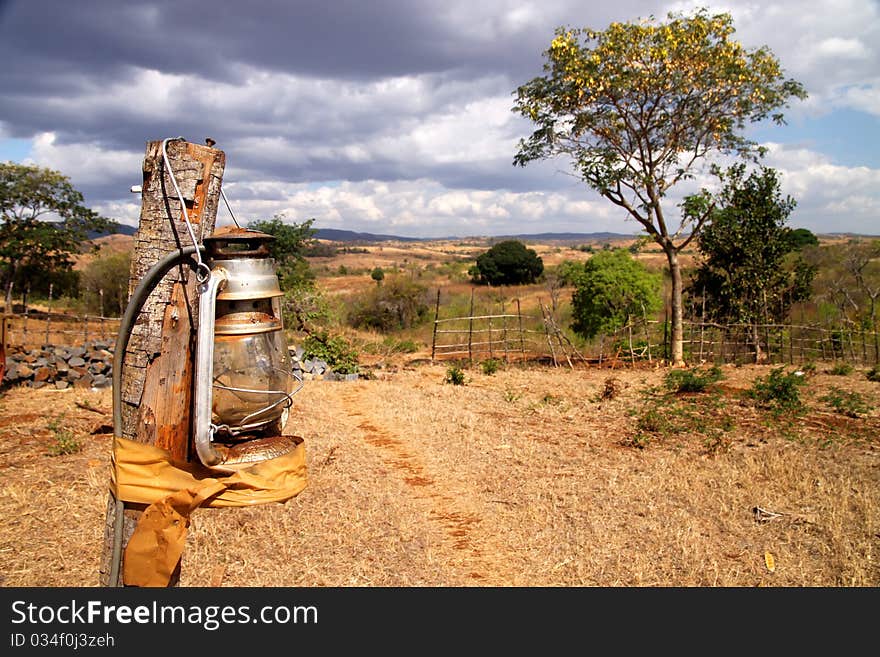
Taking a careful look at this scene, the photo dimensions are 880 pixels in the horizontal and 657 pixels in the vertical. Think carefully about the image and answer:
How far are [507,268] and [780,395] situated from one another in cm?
3553

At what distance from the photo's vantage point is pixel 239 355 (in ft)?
5.78

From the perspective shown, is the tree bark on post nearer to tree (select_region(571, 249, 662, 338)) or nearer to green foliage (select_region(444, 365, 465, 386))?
green foliage (select_region(444, 365, 465, 386))

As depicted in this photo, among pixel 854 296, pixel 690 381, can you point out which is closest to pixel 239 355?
pixel 690 381

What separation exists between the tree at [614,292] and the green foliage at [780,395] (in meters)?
7.12

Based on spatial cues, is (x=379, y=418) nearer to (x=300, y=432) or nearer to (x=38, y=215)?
(x=300, y=432)

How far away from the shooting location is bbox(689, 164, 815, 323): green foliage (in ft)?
48.4

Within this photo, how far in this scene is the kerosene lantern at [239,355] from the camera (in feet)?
5.51

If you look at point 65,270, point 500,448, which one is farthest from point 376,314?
point 500,448

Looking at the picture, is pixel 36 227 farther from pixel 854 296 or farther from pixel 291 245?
pixel 854 296

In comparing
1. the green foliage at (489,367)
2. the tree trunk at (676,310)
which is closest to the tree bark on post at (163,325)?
the green foliage at (489,367)

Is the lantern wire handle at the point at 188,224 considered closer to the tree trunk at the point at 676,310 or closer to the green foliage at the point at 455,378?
the green foliage at the point at 455,378

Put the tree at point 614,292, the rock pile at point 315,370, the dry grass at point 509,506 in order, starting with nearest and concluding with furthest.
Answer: the dry grass at point 509,506 → the rock pile at point 315,370 → the tree at point 614,292

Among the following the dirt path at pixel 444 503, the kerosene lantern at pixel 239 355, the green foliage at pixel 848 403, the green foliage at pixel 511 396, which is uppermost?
the kerosene lantern at pixel 239 355
